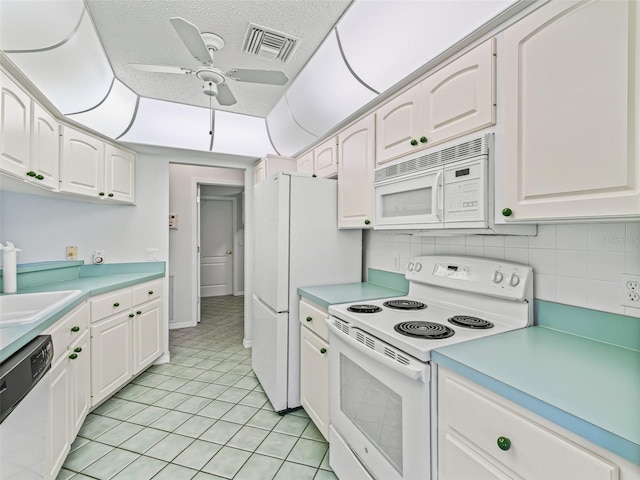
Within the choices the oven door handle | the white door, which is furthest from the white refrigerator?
the white door

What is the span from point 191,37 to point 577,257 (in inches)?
78.1

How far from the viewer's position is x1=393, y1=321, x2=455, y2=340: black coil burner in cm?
117

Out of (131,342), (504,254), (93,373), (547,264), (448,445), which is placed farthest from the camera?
(131,342)

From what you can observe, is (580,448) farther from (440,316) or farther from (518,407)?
(440,316)

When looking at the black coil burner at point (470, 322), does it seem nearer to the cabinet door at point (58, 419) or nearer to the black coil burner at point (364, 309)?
the black coil burner at point (364, 309)

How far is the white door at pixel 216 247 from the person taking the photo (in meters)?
6.19

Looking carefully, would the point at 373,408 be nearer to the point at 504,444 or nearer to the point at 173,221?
the point at 504,444

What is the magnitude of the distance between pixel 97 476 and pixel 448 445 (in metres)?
1.84

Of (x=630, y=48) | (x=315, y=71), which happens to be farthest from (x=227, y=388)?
(x=630, y=48)

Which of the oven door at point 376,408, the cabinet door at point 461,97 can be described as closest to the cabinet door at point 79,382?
the oven door at point 376,408

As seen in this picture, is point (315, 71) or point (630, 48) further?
point (315, 71)

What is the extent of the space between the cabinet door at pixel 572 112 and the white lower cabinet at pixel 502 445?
2.08 ft

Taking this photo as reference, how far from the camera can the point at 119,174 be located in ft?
9.14

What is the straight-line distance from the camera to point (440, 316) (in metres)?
1.50
